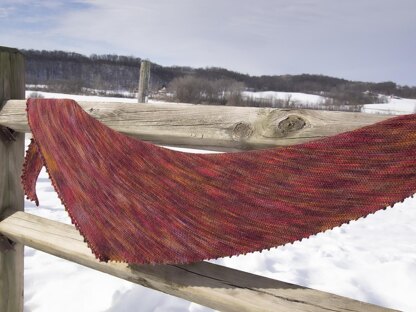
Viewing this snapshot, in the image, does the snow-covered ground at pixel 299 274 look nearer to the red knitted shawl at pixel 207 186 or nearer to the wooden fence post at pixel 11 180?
the wooden fence post at pixel 11 180

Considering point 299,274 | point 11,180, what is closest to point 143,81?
point 299,274

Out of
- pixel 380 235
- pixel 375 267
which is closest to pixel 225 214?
pixel 375 267

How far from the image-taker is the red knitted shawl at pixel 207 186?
0.76 meters

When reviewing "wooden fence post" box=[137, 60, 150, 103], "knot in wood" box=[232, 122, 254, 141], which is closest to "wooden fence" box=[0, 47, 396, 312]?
"knot in wood" box=[232, 122, 254, 141]

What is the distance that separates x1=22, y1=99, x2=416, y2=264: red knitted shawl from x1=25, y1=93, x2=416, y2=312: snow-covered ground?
113 centimetres

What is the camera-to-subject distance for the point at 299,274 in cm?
254

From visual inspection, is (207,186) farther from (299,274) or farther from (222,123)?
(299,274)

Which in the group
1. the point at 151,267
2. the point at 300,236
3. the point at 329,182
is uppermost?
the point at 329,182

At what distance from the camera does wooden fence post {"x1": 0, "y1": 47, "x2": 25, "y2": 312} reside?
142 centimetres

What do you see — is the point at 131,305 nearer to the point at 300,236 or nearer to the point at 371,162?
the point at 300,236

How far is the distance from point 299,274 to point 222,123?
187 cm

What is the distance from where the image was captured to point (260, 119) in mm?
968

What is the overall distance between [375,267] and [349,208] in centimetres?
224

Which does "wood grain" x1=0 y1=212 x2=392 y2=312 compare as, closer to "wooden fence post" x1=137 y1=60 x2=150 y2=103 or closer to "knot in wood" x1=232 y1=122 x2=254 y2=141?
"knot in wood" x1=232 y1=122 x2=254 y2=141
